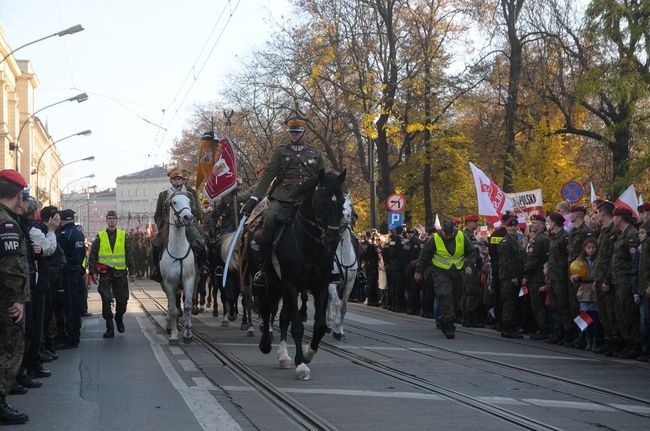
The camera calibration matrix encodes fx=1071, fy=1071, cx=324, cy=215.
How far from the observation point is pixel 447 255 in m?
17.6

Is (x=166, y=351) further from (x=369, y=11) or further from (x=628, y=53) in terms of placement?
(x=369, y=11)

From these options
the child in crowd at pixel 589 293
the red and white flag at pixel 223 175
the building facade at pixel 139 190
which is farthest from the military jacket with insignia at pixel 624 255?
the building facade at pixel 139 190

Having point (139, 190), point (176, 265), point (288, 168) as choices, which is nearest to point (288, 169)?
point (288, 168)

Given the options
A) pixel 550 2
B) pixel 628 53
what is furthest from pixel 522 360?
pixel 550 2

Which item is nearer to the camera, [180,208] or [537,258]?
[180,208]

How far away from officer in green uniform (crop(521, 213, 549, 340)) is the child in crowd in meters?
1.60

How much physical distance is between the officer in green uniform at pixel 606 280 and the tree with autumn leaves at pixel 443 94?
15489 mm

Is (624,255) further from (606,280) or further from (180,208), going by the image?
(180,208)

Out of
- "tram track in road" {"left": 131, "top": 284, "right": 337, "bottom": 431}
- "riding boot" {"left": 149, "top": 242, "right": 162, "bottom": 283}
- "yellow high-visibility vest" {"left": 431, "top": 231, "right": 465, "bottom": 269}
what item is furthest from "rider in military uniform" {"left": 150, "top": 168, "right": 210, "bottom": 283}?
"yellow high-visibility vest" {"left": 431, "top": 231, "right": 465, "bottom": 269}

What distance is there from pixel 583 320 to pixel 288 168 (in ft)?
17.3

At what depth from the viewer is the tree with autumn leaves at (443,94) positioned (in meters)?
35.4

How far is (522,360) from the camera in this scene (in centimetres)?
1325

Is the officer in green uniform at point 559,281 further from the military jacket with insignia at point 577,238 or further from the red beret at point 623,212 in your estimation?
the red beret at point 623,212

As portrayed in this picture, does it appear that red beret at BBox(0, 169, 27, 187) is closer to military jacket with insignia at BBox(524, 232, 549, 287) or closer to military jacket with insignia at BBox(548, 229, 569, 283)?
military jacket with insignia at BBox(548, 229, 569, 283)
